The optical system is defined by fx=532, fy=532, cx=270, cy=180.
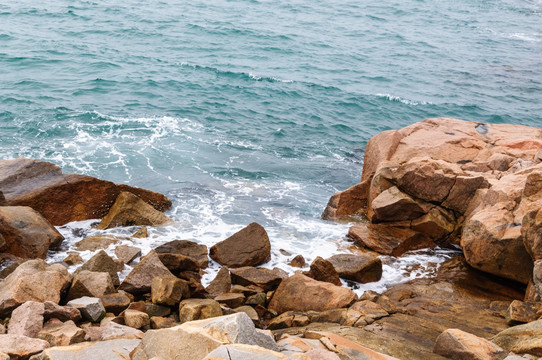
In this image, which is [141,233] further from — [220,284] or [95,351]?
[95,351]

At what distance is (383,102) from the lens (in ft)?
94.6

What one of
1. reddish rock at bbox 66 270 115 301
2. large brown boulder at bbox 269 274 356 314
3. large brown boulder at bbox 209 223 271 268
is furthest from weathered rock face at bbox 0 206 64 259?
large brown boulder at bbox 269 274 356 314

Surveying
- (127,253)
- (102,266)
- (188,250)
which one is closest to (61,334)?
(102,266)

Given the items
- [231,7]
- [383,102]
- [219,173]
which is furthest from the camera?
[231,7]

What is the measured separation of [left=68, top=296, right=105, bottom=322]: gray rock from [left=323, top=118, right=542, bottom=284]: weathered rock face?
7.13 metres

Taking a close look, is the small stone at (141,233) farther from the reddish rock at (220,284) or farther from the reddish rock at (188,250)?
the reddish rock at (220,284)

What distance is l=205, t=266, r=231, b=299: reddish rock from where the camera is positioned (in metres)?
10.7

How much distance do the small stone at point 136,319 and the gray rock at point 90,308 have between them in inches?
15.9

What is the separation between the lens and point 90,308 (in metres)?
8.48

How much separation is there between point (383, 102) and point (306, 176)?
11.1 metres

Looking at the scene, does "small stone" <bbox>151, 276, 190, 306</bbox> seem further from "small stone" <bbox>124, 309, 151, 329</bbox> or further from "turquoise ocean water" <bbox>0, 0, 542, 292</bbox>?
"turquoise ocean water" <bbox>0, 0, 542, 292</bbox>

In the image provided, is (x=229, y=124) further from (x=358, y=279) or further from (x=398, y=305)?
(x=398, y=305)

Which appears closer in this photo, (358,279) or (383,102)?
(358,279)

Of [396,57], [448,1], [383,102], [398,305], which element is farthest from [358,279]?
[448,1]
